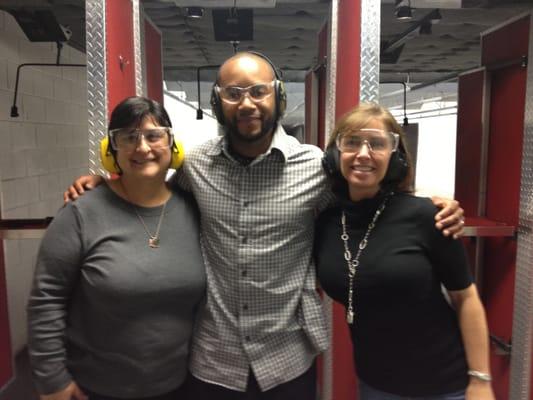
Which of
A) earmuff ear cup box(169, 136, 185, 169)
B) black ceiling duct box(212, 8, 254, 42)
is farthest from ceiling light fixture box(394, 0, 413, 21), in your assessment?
earmuff ear cup box(169, 136, 185, 169)

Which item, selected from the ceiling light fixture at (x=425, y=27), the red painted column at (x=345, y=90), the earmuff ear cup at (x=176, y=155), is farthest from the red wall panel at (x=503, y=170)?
the earmuff ear cup at (x=176, y=155)

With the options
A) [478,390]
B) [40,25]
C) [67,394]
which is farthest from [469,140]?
[40,25]

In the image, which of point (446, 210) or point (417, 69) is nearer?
point (446, 210)

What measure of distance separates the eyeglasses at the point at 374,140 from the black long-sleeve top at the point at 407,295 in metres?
0.14

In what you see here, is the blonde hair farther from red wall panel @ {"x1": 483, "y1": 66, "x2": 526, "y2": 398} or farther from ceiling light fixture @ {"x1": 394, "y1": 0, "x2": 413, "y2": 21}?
red wall panel @ {"x1": 483, "y1": 66, "x2": 526, "y2": 398}

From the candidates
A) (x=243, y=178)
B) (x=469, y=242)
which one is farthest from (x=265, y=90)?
(x=469, y=242)

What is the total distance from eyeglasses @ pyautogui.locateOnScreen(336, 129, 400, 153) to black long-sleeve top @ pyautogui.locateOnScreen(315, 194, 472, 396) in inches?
5.5

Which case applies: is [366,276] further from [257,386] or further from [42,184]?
[42,184]

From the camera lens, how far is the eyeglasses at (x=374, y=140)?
4.09 feet

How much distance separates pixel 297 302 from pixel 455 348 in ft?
1.52

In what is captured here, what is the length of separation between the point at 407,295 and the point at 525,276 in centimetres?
139

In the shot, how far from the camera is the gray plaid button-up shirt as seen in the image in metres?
1.36

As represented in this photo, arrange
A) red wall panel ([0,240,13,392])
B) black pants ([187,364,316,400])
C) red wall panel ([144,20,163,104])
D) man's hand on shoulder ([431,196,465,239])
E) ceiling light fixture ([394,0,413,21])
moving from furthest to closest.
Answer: red wall panel ([0,240,13,392]), red wall panel ([144,20,163,104]), ceiling light fixture ([394,0,413,21]), black pants ([187,364,316,400]), man's hand on shoulder ([431,196,465,239])

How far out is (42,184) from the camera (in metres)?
3.63
